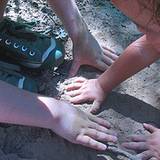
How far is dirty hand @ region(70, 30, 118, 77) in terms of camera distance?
1.59 meters

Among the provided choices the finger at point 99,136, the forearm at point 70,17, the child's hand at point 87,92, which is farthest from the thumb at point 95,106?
the forearm at point 70,17

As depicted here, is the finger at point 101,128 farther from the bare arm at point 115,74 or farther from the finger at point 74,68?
the finger at point 74,68

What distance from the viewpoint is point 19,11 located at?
5.80 feet

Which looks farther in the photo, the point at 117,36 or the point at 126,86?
the point at 117,36

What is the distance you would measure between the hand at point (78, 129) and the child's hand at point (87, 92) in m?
0.10

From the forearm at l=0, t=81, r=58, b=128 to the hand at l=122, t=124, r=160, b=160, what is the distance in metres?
0.23

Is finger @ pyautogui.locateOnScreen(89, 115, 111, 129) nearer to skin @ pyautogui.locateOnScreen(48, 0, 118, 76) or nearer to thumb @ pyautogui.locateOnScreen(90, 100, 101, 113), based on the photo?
thumb @ pyautogui.locateOnScreen(90, 100, 101, 113)

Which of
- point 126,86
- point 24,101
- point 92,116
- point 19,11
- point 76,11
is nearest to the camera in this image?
point 24,101

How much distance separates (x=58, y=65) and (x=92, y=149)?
0.35m

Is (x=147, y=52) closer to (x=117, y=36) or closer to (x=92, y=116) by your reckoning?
(x=92, y=116)

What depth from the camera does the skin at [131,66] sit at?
118cm

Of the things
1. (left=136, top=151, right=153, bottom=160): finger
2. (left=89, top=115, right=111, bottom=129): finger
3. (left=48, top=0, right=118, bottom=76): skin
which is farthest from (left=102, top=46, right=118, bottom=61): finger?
(left=136, top=151, right=153, bottom=160): finger

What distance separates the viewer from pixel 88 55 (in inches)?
63.1

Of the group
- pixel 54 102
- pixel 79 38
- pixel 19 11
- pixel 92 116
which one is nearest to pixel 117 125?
pixel 92 116
